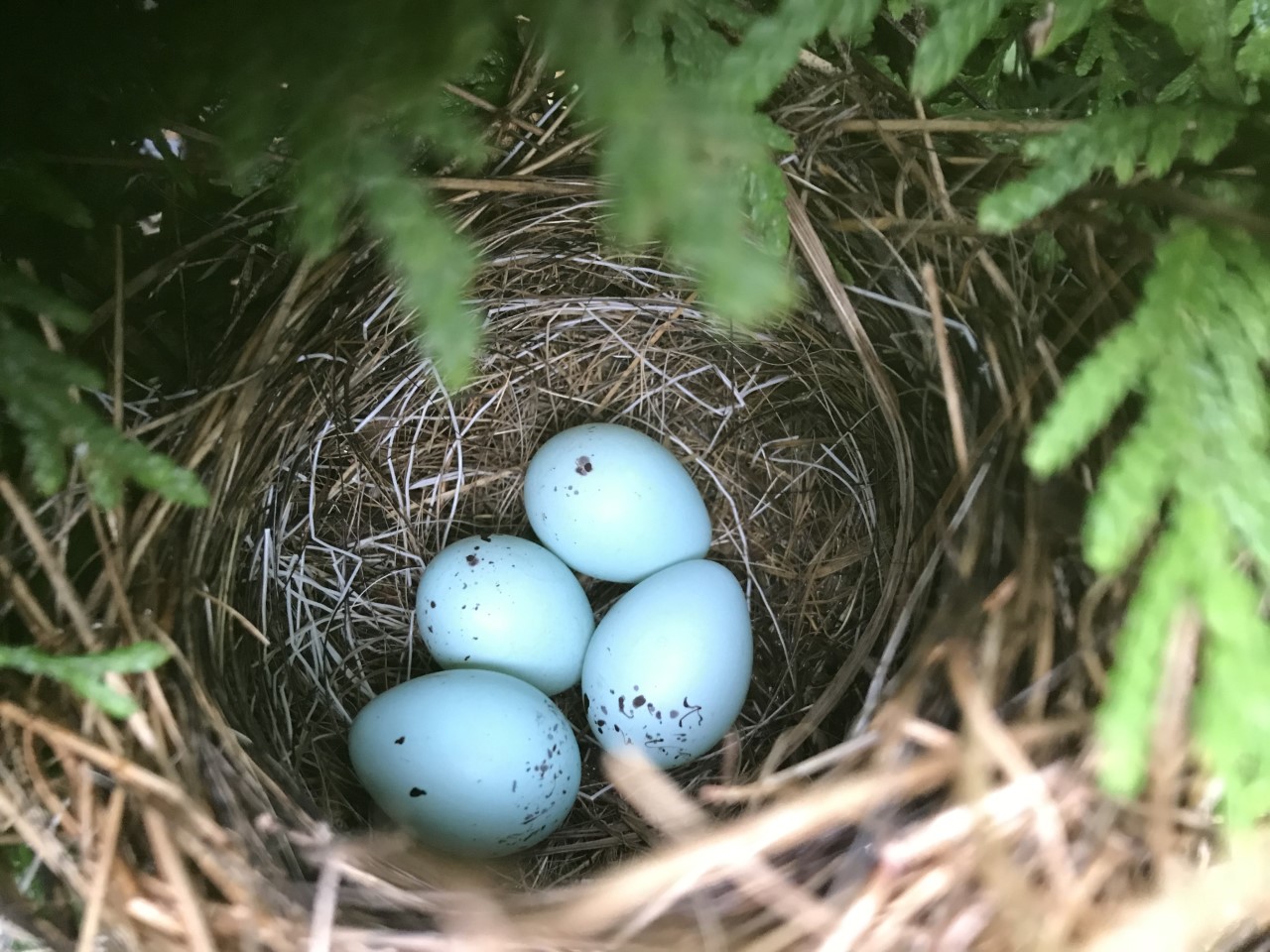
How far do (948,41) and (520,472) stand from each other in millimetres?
839

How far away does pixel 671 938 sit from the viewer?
615mm

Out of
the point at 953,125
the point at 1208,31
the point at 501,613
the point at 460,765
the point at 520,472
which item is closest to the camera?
the point at 1208,31

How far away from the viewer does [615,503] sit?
1.10 m

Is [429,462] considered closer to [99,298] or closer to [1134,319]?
[99,298]

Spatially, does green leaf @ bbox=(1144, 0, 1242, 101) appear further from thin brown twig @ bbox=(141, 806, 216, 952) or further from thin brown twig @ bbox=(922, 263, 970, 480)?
thin brown twig @ bbox=(141, 806, 216, 952)

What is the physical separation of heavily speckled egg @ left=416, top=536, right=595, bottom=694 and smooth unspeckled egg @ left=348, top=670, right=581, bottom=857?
9 centimetres

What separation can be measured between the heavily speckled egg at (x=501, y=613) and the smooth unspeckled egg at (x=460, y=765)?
0.29 ft

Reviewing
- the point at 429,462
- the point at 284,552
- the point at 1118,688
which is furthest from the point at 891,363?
the point at 284,552

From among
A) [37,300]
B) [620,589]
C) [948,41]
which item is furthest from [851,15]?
[620,589]

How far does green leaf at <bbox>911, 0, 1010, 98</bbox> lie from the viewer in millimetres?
590

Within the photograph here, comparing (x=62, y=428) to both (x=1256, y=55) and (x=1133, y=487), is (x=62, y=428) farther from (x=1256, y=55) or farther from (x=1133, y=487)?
(x=1256, y=55)

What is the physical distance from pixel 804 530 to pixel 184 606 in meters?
0.78

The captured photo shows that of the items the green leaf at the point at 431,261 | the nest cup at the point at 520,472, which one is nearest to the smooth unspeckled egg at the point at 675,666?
the nest cup at the point at 520,472

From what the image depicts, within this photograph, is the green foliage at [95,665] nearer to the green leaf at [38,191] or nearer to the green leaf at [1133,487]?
the green leaf at [38,191]
